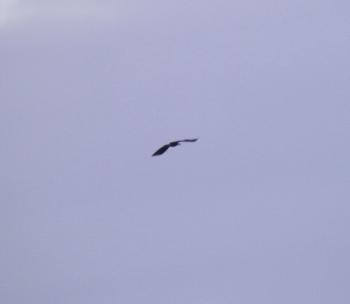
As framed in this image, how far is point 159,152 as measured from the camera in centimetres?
4594
